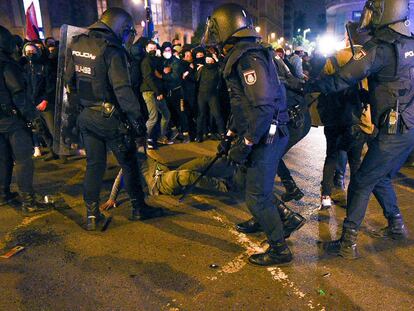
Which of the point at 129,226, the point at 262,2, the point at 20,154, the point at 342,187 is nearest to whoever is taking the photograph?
the point at 129,226

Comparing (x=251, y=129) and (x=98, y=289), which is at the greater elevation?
(x=251, y=129)

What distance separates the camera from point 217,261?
10.5 ft

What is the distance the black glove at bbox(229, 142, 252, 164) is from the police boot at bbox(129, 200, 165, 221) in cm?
158

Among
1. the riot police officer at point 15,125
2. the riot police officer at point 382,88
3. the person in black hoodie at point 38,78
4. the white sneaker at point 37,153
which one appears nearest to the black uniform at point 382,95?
the riot police officer at point 382,88

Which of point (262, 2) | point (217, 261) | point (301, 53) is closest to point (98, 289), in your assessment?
point (217, 261)

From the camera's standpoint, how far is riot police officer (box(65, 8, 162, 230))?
338 cm

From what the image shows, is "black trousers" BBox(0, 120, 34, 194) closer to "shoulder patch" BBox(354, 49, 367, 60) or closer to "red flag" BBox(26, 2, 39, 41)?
"shoulder patch" BBox(354, 49, 367, 60)

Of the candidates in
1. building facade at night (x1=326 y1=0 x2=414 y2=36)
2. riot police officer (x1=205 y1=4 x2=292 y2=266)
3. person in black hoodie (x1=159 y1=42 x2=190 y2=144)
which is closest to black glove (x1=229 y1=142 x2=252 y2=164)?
riot police officer (x1=205 y1=4 x2=292 y2=266)

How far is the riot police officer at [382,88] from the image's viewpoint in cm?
282

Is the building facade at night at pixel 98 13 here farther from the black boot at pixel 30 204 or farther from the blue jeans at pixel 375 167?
the blue jeans at pixel 375 167

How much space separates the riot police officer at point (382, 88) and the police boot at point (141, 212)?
1.90 meters

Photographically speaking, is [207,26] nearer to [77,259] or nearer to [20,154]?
[77,259]

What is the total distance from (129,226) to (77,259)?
29.2 inches

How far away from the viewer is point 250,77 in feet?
8.59
